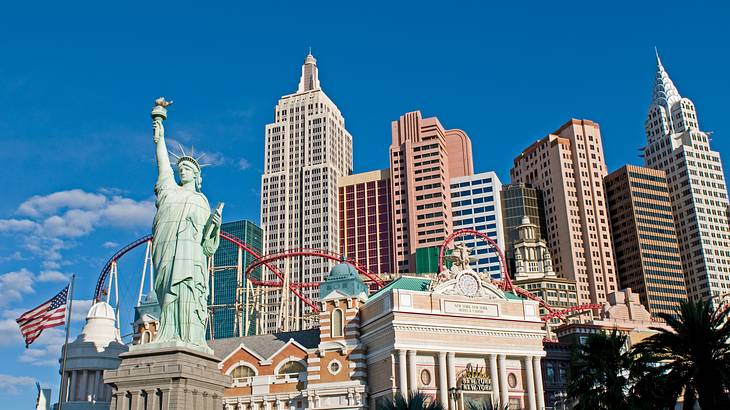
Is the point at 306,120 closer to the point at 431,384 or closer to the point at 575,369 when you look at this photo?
the point at 431,384

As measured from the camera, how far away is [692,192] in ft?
482

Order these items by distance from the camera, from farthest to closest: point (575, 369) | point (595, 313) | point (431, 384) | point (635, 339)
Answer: point (595, 313)
point (635, 339)
point (431, 384)
point (575, 369)

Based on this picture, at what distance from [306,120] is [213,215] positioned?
115 m

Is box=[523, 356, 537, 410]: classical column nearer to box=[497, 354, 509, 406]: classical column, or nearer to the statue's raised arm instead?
box=[497, 354, 509, 406]: classical column

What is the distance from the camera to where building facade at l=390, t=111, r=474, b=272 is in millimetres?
147875

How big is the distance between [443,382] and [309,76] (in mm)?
134885

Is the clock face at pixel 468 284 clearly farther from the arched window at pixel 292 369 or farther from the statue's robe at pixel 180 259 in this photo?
the statue's robe at pixel 180 259

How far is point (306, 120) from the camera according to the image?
164750 mm

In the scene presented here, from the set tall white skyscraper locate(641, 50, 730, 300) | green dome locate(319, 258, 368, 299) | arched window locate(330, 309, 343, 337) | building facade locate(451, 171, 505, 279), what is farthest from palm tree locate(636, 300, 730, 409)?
tall white skyscraper locate(641, 50, 730, 300)

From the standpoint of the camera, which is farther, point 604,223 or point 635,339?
point 604,223

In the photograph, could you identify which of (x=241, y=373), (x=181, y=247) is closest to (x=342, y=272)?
(x=241, y=373)

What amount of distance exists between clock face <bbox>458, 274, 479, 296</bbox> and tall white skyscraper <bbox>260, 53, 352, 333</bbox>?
298 ft

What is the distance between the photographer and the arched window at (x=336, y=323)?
190ft

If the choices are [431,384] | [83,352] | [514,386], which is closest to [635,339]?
[514,386]
